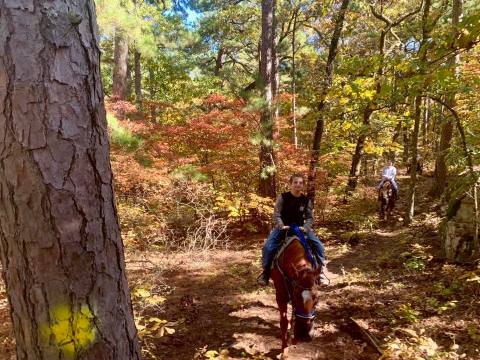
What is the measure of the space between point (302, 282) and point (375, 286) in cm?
376

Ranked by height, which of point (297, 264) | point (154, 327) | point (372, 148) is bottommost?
point (154, 327)

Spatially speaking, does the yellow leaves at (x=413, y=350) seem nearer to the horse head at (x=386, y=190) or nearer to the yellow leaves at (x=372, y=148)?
the horse head at (x=386, y=190)

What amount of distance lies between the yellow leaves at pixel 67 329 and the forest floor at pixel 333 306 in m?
2.93

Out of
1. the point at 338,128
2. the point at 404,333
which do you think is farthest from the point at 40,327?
the point at 338,128

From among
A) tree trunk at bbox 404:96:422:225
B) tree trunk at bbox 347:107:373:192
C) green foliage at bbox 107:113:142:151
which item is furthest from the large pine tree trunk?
tree trunk at bbox 347:107:373:192

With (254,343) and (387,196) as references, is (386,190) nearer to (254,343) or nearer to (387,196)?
(387,196)

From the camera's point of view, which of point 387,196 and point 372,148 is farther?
point 372,148

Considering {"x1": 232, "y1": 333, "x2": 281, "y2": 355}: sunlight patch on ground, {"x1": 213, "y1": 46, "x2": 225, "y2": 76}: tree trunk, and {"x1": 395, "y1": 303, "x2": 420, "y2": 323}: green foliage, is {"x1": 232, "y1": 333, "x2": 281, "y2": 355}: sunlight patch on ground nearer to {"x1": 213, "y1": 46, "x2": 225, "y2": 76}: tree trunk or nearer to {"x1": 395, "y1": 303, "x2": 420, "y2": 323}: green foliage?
{"x1": 395, "y1": 303, "x2": 420, "y2": 323}: green foliage

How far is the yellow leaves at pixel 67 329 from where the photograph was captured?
5.01ft

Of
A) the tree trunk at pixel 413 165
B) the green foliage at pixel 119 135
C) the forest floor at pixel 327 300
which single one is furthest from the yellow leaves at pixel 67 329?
the tree trunk at pixel 413 165

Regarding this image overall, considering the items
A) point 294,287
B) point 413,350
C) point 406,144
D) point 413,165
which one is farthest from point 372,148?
point 413,350

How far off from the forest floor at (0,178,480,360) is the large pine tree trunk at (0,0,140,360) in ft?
9.71

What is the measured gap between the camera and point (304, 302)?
470 cm

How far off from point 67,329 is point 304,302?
3.63 metres
